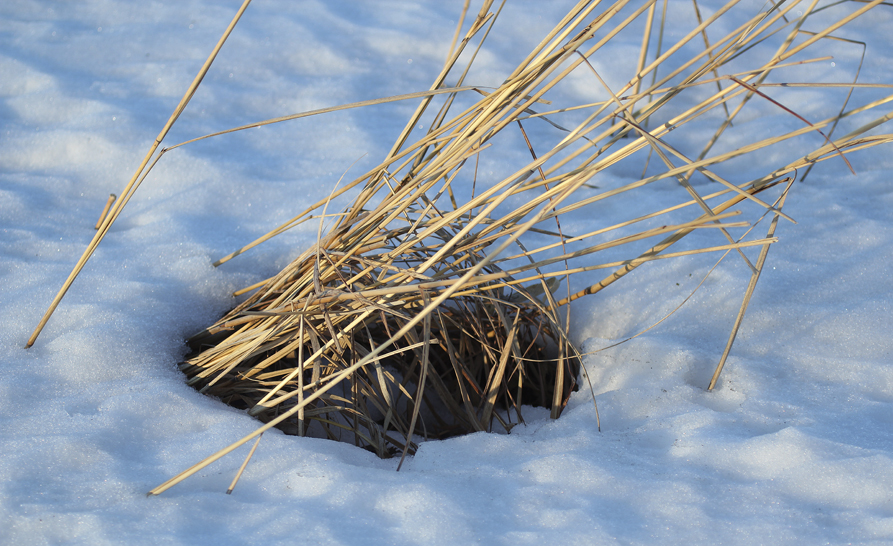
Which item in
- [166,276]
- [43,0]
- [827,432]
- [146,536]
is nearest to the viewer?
[146,536]

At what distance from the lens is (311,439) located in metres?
0.97

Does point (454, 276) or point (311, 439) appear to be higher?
point (454, 276)

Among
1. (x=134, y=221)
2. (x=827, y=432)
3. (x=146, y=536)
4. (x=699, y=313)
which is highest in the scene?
(x=134, y=221)

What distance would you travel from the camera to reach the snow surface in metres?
0.80

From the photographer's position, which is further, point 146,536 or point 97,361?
point 97,361

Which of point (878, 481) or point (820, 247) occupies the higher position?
point (820, 247)

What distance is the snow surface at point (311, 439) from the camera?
0.80 metres

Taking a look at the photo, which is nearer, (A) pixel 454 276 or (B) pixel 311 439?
(B) pixel 311 439

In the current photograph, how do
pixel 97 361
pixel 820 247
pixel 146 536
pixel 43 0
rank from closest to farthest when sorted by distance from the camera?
pixel 146 536
pixel 97 361
pixel 820 247
pixel 43 0

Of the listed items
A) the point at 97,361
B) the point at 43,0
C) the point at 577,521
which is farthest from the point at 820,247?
the point at 43,0

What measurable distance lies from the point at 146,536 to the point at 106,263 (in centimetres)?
73

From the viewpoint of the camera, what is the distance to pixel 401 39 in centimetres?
244

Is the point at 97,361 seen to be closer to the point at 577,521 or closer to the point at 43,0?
the point at 577,521

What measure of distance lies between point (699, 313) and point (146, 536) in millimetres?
1042
